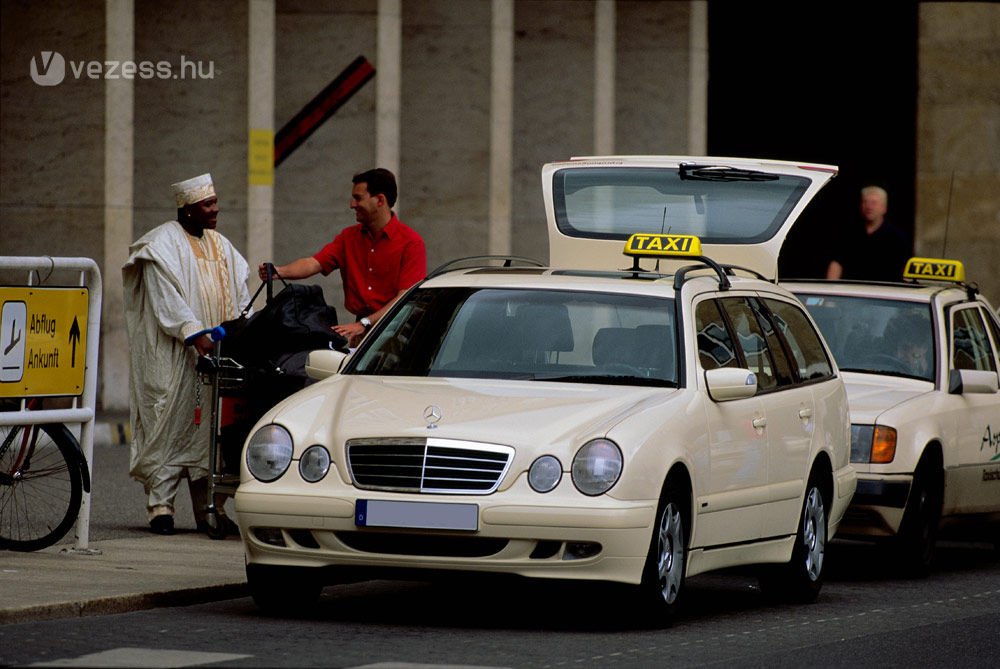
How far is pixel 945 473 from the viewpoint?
12633mm

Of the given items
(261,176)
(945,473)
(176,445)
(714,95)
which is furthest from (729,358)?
(714,95)

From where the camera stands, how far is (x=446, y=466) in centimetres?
895

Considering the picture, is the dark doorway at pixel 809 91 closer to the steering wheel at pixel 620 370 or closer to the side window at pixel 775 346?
the side window at pixel 775 346

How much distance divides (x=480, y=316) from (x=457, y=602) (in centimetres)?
136

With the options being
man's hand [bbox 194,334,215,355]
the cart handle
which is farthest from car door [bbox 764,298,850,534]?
man's hand [bbox 194,334,215,355]

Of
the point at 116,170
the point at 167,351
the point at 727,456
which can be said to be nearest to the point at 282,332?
the point at 167,351

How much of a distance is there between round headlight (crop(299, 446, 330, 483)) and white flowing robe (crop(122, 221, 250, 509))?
3.28m

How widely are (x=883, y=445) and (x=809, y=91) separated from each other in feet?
58.4

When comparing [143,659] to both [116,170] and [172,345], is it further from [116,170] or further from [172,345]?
[116,170]

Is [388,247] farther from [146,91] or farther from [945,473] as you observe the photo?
[146,91]

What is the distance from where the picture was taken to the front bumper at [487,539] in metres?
8.84

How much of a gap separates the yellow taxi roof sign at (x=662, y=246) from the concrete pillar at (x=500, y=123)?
1295 cm

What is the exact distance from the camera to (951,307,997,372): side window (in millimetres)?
13367

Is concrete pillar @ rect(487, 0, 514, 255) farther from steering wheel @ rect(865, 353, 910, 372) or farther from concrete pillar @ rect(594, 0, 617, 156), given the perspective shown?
steering wheel @ rect(865, 353, 910, 372)
